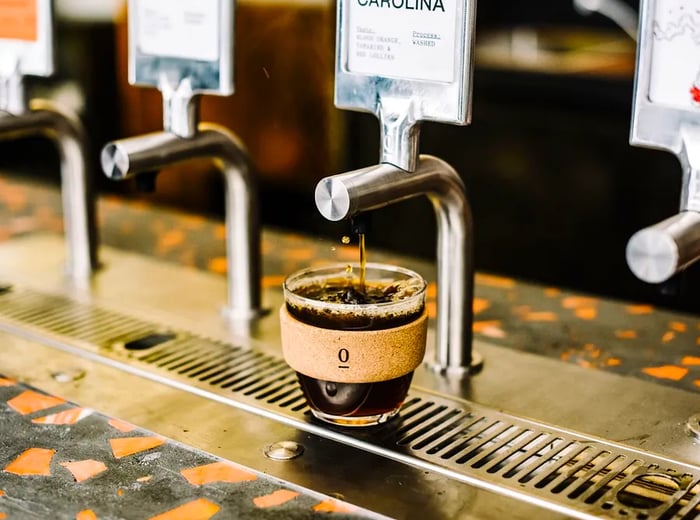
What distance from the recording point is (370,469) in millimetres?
1008

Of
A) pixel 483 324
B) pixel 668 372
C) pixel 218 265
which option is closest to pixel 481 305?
pixel 483 324

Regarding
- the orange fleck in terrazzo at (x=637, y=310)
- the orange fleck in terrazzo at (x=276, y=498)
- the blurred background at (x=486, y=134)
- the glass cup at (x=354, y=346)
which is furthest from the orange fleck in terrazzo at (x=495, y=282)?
the blurred background at (x=486, y=134)

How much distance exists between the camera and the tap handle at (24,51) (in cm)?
151

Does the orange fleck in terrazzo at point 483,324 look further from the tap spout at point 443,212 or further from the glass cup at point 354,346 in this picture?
the glass cup at point 354,346

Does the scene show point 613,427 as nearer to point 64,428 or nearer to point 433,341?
point 433,341

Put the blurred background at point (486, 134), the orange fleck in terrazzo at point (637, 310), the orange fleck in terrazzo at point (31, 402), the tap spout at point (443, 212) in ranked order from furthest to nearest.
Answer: the blurred background at point (486, 134) → the orange fleck in terrazzo at point (637, 310) → the orange fleck in terrazzo at point (31, 402) → the tap spout at point (443, 212)

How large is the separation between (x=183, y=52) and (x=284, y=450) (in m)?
0.60

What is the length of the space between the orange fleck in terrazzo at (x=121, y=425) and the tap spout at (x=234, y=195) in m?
0.35

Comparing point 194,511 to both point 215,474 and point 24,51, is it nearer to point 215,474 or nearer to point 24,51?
point 215,474

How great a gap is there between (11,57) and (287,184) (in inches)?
106

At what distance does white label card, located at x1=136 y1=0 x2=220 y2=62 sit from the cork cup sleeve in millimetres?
458

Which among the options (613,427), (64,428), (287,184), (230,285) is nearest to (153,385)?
(64,428)

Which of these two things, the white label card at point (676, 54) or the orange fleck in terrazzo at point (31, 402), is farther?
the orange fleck in terrazzo at point (31, 402)

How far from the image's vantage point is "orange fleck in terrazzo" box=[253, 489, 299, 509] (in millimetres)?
938
